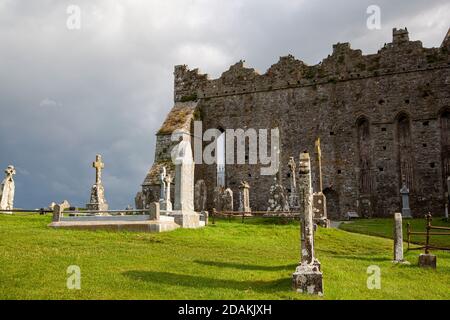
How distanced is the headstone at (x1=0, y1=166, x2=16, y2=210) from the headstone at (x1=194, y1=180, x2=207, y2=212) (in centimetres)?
1273

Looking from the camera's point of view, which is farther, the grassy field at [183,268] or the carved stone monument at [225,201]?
the carved stone monument at [225,201]

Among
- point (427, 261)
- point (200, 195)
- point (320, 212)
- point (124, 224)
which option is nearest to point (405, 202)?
point (320, 212)

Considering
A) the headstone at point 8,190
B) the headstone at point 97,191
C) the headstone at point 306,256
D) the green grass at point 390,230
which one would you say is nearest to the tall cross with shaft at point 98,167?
the headstone at point 97,191

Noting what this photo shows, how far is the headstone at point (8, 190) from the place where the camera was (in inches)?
877

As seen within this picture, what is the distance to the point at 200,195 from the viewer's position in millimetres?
31953

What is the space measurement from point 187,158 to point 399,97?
60.3ft

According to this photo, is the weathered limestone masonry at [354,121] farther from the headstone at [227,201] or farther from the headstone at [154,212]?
the headstone at [154,212]

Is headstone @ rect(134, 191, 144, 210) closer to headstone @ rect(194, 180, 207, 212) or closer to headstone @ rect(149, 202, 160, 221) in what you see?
headstone @ rect(194, 180, 207, 212)

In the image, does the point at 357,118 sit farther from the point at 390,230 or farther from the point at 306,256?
the point at 306,256

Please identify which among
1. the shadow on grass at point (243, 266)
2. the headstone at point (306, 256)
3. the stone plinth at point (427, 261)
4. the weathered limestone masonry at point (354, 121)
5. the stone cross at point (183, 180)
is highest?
the weathered limestone masonry at point (354, 121)

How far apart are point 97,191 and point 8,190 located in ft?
15.1

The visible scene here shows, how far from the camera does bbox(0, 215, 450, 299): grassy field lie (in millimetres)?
7320

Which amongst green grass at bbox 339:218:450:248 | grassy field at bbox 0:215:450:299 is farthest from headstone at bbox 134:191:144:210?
grassy field at bbox 0:215:450:299

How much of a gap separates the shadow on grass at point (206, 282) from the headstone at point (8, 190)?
16.6m
